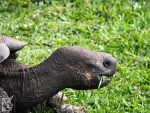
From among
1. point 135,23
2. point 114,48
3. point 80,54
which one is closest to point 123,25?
point 135,23

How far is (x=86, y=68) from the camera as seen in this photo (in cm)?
319

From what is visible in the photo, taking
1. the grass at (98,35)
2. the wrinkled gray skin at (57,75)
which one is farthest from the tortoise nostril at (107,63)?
the grass at (98,35)

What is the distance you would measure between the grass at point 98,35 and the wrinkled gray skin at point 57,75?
1.01 ft

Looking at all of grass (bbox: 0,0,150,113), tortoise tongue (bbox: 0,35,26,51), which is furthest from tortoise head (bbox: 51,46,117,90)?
grass (bbox: 0,0,150,113)

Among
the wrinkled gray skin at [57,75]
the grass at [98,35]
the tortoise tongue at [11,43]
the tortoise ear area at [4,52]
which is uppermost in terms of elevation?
the tortoise ear area at [4,52]

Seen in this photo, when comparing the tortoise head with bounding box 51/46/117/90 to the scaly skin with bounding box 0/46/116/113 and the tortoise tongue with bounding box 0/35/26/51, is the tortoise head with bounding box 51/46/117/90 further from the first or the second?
the tortoise tongue with bounding box 0/35/26/51

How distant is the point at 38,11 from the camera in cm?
536

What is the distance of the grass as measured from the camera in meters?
3.74

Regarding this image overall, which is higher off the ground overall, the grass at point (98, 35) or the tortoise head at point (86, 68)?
the tortoise head at point (86, 68)

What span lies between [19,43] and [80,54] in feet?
1.46

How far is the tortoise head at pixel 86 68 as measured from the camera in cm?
317

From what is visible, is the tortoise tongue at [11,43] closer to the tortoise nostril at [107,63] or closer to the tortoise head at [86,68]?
the tortoise head at [86,68]

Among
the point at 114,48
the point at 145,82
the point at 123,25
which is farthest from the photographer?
the point at 123,25

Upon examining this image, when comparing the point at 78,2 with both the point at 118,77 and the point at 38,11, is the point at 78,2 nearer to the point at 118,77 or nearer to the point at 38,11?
the point at 38,11
